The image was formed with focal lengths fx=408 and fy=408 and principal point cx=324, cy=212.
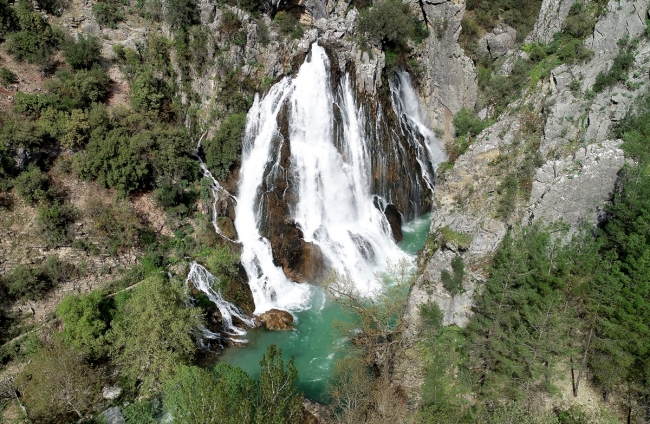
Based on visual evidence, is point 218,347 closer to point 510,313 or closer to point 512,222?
point 510,313

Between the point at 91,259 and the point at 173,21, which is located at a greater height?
the point at 173,21

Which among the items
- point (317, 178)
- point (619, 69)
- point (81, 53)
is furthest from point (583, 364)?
point (81, 53)

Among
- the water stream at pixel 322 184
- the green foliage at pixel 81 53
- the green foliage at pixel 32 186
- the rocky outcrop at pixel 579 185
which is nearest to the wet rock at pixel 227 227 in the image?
the water stream at pixel 322 184

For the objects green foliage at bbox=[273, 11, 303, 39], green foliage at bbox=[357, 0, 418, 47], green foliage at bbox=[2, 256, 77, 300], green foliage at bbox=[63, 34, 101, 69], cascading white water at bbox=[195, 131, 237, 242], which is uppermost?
green foliage at bbox=[357, 0, 418, 47]

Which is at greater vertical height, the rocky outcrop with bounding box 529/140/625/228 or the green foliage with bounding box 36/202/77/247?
the rocky outcrop with bounding box 529/140/625/228

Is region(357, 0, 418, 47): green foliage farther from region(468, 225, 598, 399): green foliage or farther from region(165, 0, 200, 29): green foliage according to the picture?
region(468, 225, 598, 399): green foliage

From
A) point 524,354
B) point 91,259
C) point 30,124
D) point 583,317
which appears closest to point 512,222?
point 583,317

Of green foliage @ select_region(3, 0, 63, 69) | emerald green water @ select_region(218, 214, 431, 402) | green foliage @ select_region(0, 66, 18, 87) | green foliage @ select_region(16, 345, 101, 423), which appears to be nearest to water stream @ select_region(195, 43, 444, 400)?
emerald green water @ select_region(218, 214, 431, 402)
